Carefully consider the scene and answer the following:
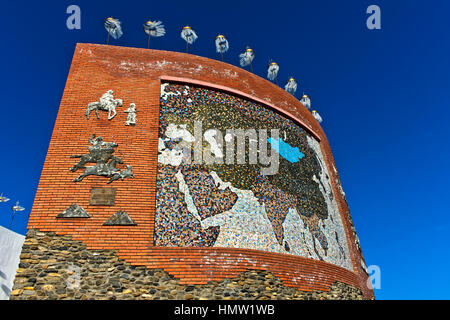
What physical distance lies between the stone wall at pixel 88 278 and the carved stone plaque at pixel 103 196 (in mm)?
771

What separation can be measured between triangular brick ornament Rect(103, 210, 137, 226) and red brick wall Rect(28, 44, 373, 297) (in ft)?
0.24

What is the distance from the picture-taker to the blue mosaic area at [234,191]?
253 inches

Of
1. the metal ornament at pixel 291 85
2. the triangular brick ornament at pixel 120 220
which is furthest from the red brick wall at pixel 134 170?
the metal ornament at pixel 291 85

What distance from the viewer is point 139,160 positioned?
22.1ft

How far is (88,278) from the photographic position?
17.7ft

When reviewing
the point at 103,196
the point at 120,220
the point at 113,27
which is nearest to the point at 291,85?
the point at 113,27

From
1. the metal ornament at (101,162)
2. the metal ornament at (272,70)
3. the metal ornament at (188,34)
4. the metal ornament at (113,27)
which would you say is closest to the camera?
the metal ornament at (101,162)

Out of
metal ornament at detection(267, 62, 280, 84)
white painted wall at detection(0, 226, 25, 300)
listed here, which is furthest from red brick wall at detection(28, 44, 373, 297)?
white painted wall at detection(0, 226, 25, 300)

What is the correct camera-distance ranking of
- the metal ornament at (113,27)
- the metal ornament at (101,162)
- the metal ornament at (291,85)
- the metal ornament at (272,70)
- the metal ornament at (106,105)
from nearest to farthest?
the metal ornament at (101,162)
the metal ornament at (106,105)
the metal ornament at (113,27)
the metal ornament at (272,70)
the metal ornament at (291,85)

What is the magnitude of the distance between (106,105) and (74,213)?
2.59m

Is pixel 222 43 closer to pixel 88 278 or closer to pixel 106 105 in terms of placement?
pixel 106 105

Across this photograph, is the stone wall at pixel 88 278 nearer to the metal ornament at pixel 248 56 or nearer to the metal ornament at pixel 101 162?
the metal ornament at pixel 101 162
